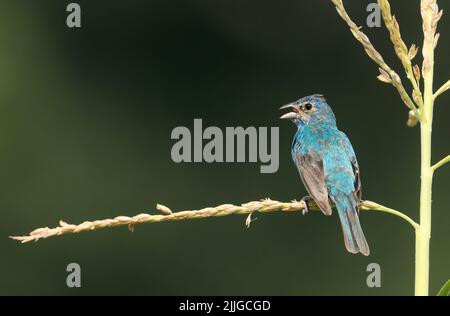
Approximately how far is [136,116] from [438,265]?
3.62 m

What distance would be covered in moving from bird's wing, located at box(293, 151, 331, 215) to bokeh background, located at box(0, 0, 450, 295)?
430 cm

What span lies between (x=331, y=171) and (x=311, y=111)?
0.65 metres

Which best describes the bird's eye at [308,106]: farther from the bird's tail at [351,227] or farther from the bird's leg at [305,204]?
the bird's leg at [305,204]

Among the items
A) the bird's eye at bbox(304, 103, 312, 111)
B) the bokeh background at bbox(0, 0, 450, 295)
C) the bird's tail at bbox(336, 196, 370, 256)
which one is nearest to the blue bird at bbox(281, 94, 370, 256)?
→ the bird's tail at bbox(336, 196, 370, 256)

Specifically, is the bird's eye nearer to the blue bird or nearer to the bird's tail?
the blue bird

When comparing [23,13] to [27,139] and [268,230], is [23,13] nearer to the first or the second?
[27,139]

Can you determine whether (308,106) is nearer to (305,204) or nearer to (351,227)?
(351,227)

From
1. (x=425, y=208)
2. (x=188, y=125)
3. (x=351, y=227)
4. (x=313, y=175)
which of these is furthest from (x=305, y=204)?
(x=188, y=125)

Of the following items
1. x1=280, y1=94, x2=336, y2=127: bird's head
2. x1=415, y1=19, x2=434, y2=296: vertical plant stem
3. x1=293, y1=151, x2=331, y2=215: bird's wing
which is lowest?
x1=415, y1=19, x2=434, y2=296: vertical plant stem

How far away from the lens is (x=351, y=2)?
10.1m

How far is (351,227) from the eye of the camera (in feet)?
10.0

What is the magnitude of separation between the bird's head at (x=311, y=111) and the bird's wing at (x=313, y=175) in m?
0.36

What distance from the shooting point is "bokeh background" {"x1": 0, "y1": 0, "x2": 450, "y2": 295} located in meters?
8.54

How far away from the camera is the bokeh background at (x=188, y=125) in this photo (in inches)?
336
